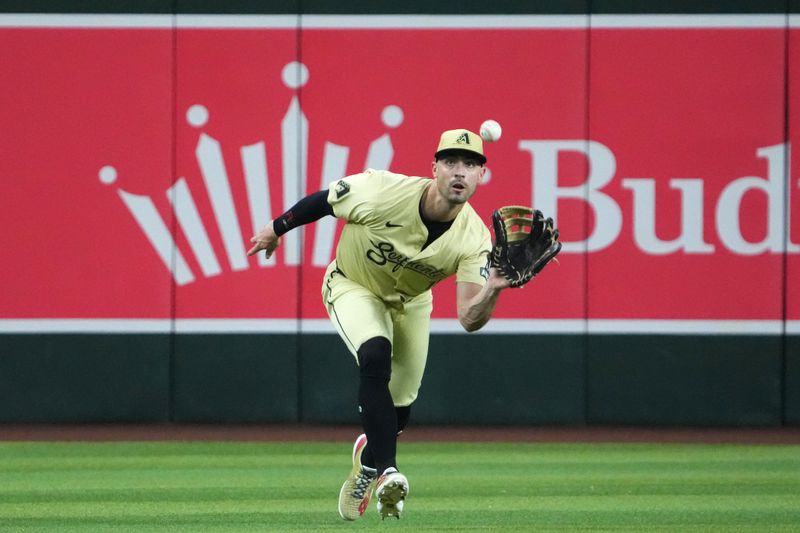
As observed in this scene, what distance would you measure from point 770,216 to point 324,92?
3.77 metres

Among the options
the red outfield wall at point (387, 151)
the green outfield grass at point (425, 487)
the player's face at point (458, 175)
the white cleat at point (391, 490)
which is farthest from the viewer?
the red outfield wall at point (387, 151)

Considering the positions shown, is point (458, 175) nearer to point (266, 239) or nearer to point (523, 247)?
point (523, 247)

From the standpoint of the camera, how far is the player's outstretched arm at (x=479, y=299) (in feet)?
19.6

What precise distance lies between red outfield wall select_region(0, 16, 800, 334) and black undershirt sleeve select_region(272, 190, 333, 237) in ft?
14.6

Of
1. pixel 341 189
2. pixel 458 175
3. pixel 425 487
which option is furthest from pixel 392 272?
pixel 425 487

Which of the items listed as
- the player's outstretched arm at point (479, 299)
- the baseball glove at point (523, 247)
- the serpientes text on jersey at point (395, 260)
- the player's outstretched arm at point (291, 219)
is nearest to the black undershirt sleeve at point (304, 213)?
the player's outstretched arm at point (291, 219)

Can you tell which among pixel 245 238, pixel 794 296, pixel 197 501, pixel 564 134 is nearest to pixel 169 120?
pixel 245 238

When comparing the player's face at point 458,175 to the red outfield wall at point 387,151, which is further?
the red outfield wall at point 387,151

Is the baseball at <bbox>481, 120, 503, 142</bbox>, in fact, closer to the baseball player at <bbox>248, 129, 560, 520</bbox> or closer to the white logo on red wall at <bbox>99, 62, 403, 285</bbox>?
the baseball player at <bbox>248, 129, 560, 520</bbox>

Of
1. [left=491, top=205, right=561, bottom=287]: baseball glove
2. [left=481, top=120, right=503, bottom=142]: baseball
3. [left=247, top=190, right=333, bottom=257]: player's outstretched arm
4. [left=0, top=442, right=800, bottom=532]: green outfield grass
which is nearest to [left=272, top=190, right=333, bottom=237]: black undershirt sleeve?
[left=247, top=190, right=333, bottom=257]: player's outstretched arm

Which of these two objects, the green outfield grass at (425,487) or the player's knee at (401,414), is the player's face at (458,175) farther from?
the green outfield grass at (425,487)

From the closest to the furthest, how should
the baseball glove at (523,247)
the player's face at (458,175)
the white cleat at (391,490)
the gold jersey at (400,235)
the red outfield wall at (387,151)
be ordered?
the baseball glove at (523,247) < the white cleat at (391,490) < the player's face at (458,175) < the gold jersey at (400,235) < the red outfield wall at (387,151)

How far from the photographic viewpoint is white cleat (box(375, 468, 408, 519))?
19.8ft

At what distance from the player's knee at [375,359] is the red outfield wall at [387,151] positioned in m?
4.79
